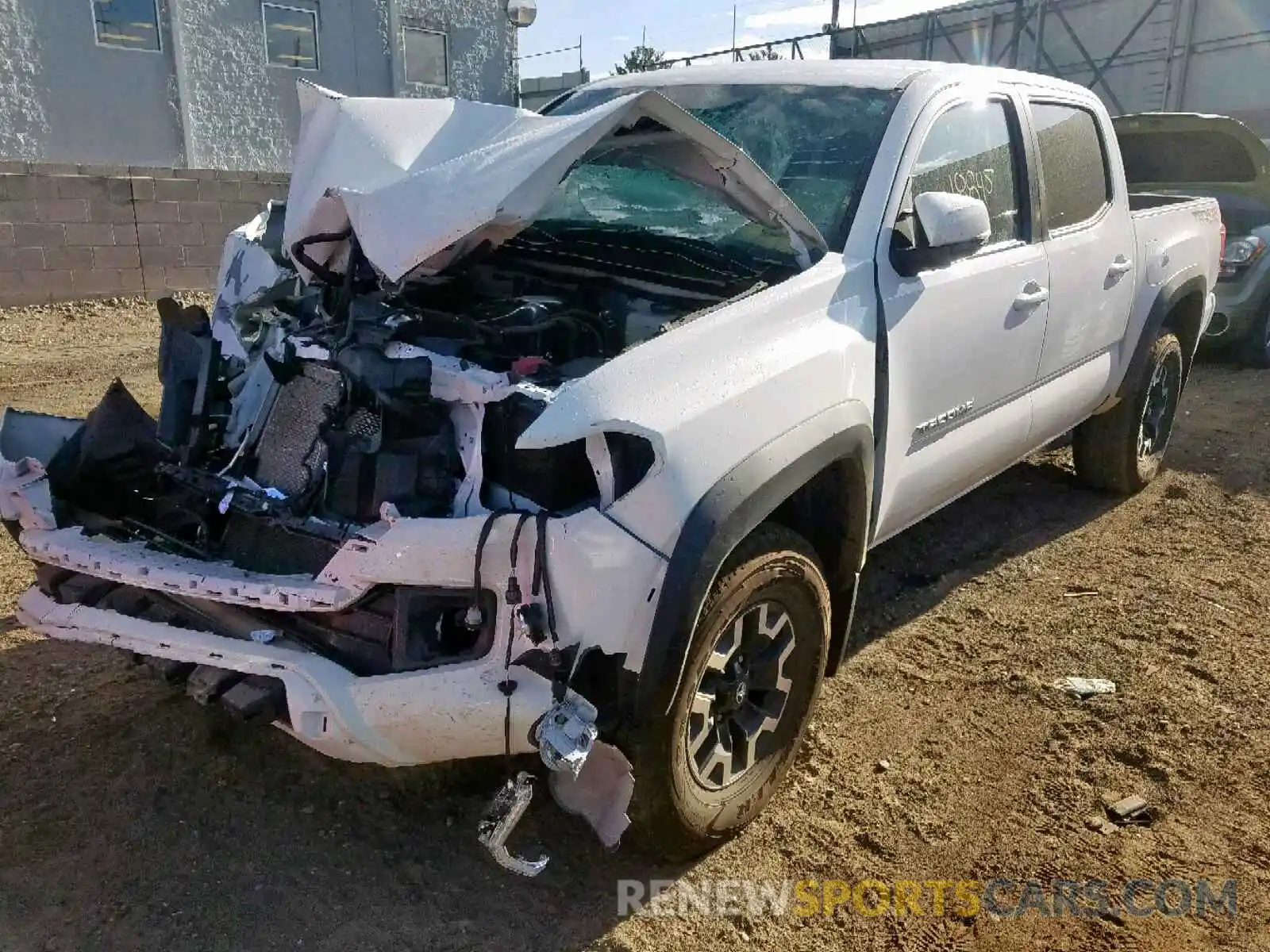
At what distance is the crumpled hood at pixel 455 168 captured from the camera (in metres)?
2.73

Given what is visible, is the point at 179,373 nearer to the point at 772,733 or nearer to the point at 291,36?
the point at 772,733

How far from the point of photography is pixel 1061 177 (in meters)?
4.16

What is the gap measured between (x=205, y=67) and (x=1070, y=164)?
1224 centimetres

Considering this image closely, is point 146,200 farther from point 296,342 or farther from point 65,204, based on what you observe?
point 296,342

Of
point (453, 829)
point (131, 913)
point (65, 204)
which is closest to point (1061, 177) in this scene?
point (453, 829)

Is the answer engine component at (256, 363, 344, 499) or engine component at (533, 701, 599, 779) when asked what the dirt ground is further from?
engine component at (256, 363, 344, 499)

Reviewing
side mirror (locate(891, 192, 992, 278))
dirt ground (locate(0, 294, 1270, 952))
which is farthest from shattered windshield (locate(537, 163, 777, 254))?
dirt ground (locate(0, 294, 1270, 952))

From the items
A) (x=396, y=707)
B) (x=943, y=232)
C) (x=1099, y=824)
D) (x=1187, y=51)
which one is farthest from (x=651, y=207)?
(x=1187, y=51)

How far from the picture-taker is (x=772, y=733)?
287 centimetres

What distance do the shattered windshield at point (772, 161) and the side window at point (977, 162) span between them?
217 millimetres

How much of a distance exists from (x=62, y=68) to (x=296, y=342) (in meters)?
11.6

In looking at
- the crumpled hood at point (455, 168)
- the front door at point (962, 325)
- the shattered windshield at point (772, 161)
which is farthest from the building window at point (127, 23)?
the front door at point (962, 325)

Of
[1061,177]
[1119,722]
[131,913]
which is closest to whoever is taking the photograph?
[131,913]

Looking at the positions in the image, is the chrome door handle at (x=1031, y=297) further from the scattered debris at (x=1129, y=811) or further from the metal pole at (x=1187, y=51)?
the metal pole at (x=1187, y=51)
